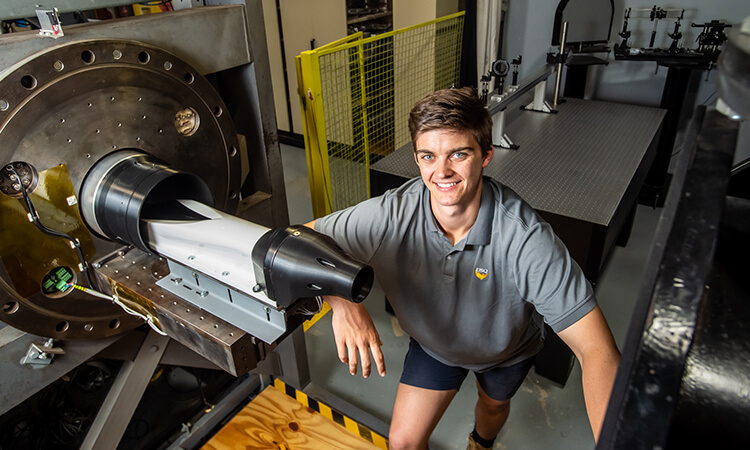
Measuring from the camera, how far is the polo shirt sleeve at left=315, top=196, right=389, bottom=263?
141 cm

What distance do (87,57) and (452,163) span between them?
2.84 feet

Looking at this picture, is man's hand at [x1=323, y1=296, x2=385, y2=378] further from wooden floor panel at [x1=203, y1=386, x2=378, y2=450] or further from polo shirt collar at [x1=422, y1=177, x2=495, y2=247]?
wooden floor panel at [x1=203, y1=386, x2=378, y2=450]

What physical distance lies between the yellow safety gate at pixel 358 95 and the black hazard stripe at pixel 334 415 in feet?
2.81

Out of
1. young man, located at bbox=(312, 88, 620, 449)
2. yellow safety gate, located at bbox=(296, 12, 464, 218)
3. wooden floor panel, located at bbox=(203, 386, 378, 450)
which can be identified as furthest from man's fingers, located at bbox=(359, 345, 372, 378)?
yellow safety gate, located at bbox=(296, 12, 464, 218)

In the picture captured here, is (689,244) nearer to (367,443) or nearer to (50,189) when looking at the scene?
(50,189)

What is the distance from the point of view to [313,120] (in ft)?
8.02

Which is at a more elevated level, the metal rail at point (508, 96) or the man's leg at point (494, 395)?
the metal rail at point (508, 96)

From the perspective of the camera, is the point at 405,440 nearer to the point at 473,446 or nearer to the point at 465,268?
the point at 473,446

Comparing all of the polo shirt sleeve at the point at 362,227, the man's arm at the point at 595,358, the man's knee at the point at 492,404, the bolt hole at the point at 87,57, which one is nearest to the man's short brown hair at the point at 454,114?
the polo shirt sleeve at the point at 362,227

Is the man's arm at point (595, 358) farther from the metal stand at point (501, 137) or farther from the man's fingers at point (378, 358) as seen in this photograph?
the metal stand at point (501, 137)

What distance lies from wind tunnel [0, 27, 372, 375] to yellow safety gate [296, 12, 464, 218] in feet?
3.84

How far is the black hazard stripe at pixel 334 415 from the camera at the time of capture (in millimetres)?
1924

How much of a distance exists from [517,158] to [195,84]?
5.72 feet

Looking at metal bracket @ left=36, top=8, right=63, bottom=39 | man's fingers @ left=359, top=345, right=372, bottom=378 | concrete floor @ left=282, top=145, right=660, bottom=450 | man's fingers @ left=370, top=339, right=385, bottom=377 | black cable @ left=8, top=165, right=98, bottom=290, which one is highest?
metal bracket @ left=36, top=8, right=63, bottom=39
